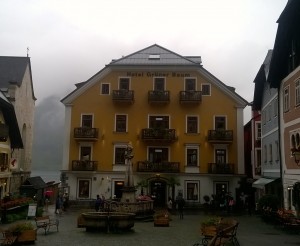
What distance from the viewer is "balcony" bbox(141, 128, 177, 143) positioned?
41.1 meters

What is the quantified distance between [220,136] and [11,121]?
19481 mm

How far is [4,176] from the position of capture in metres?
35.8

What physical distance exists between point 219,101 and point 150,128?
7543 millimetres

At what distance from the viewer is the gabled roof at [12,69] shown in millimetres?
44725

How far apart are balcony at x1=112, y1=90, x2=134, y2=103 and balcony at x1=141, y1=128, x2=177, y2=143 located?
354cm

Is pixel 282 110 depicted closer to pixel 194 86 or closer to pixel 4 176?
pixel 194 86

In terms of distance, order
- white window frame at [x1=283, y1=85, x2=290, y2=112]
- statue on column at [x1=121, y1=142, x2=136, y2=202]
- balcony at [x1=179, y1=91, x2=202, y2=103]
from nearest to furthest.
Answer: white window frame at [x1=283, y1=85, x2=290, y2=112]
statue on column at [x1=121, y1=142, x2=136, y2=202]
balcony at [x1=179, y1=91, x2=202, y2=103]

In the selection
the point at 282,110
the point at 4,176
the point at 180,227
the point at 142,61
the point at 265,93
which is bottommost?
the point at 180,227

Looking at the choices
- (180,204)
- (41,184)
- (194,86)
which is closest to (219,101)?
(194,86)

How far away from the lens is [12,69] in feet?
154

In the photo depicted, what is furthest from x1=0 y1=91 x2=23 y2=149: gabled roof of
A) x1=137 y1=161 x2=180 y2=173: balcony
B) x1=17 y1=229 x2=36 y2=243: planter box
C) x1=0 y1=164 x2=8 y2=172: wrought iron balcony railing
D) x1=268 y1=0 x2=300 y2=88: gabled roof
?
x1=268 y1=0 x2=300 y2=88: gabled roof

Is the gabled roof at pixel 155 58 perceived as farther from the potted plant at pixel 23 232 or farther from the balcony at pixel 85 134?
the potted plant at pixel 23 232

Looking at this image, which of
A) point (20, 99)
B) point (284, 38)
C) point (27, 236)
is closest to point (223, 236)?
point (27, 236)

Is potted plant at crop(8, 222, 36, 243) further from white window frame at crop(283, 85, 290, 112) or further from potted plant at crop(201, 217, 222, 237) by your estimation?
white window frame at crop(283, 85, 290, 112)
